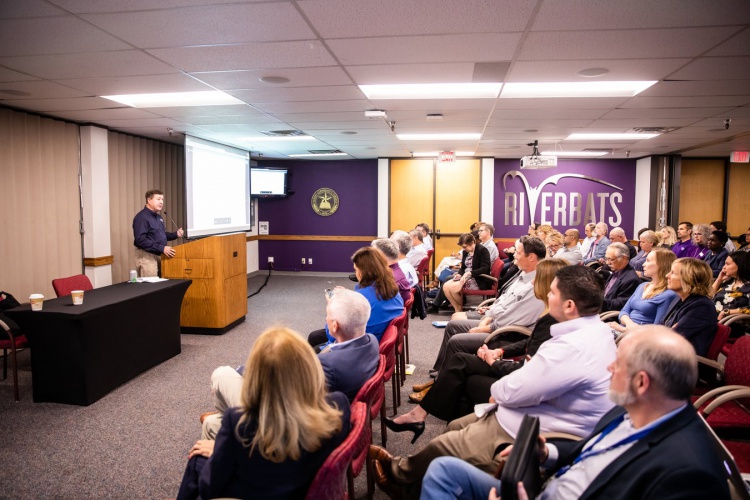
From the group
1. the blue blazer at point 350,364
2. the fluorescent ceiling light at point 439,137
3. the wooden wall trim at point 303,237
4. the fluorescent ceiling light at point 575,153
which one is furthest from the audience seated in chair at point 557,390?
the wooden wall trim at point 303,237

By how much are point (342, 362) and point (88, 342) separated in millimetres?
2569

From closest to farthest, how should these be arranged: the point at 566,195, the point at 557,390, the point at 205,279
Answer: the point at 557,390
the point at 205,279
the point at 566,195

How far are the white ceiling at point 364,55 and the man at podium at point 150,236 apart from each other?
106 centimetres

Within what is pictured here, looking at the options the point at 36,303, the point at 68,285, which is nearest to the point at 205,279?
the point at 68,285

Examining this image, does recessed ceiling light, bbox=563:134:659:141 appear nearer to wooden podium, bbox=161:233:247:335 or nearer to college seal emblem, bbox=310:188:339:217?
wooden podium, bbox=161:233:247:335

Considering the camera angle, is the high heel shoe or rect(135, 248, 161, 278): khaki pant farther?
rect(135, 248, 161, 278): khaki pant

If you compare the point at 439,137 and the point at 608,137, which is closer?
the point at 608,137

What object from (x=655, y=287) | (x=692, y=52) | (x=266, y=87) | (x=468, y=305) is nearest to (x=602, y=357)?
(x=655, y=287)

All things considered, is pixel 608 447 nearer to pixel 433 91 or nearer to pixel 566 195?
pixel 433 91

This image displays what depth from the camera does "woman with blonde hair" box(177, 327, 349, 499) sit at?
4.92 ft

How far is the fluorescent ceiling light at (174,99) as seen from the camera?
4.87 m

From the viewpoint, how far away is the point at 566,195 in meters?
10.6

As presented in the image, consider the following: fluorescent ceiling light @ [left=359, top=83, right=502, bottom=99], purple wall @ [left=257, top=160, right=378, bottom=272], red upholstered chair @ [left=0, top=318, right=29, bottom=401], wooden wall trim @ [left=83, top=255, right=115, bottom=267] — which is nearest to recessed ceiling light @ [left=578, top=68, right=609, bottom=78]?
fluorescent ceiling light @ [left=359, top=83, right=502, bottom=99]

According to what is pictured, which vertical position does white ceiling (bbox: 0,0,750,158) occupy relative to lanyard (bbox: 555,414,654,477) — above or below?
above
